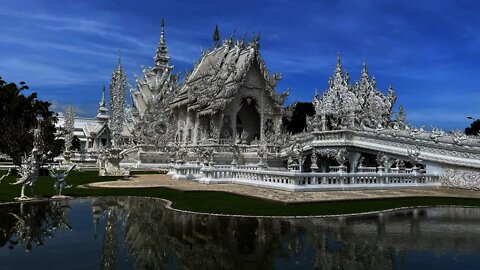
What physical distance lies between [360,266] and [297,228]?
3.01 meters

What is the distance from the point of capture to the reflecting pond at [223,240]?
22.1ft

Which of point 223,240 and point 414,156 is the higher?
point 414,156

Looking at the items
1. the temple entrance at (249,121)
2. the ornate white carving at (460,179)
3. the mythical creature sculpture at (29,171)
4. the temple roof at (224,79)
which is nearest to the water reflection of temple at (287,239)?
the mythical creature sculpture at (29,171)

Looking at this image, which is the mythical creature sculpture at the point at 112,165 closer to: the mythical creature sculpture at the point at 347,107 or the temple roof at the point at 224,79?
the temple roof at the point at 224,79

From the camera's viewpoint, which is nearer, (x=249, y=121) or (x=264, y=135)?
(x=264, y=135)

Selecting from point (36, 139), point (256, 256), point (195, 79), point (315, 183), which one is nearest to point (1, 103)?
point (195, 79)

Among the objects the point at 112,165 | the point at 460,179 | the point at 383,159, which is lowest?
the point at 460,179

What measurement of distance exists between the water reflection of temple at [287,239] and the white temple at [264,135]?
663 centimetres

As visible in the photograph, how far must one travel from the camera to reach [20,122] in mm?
29047

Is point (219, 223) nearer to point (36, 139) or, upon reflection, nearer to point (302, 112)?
point (36, 139)

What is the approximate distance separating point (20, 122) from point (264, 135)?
19604 millimetres

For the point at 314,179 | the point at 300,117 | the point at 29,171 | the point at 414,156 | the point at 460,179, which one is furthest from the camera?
the point at 300,117

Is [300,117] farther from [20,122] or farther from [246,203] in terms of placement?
[246,203]

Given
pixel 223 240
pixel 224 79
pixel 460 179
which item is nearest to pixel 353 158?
pixel 460 179
